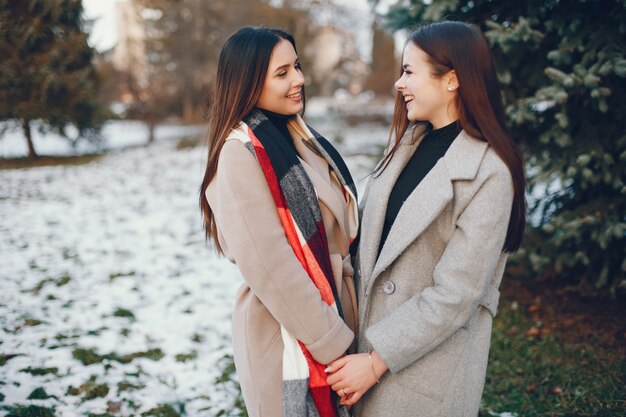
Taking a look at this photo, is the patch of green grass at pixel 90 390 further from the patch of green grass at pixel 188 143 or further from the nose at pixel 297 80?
the patch of green grass at pixel 188 143

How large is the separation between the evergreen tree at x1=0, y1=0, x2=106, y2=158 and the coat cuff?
13016 mm

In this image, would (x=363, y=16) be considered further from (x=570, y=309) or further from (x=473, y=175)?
(x=473, y=175)

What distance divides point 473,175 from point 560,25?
2.40 metres

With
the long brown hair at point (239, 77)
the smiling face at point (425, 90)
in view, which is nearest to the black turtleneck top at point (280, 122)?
the long brown hair at point (239, 77)

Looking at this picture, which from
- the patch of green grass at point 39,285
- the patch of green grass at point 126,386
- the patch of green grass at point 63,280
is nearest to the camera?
the patch of green grass at point 126,386

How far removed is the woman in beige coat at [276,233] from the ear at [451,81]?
58 centimetres

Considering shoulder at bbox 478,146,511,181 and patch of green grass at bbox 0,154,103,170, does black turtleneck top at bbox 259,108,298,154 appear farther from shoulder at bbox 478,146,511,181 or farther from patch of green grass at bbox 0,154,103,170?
patch of green grass at bbox 0,154,103,170

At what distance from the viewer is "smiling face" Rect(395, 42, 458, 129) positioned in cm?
163

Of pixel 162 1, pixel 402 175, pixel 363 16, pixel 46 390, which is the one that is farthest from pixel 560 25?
pixel 162 1

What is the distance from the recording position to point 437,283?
5.06 ft

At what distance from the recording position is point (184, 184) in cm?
955

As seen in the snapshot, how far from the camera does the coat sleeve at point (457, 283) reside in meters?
1.46

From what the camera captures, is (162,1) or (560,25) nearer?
(560,25)

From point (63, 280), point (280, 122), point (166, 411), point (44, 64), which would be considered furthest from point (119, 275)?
point (44, 64)
